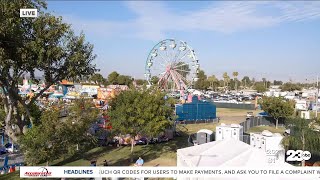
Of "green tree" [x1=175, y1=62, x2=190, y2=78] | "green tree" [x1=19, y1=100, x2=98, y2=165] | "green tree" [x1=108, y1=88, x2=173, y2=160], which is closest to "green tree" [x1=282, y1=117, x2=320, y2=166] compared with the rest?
"green tree" [x1=108, y1=88, x2=173, y2=160]

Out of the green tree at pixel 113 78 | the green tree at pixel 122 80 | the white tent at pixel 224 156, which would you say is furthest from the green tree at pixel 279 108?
the green tree at pixel 113 78

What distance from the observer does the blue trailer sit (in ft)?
134

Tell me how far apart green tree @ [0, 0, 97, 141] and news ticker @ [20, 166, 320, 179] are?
6.09 m

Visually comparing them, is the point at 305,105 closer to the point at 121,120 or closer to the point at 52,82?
the point at 121,120

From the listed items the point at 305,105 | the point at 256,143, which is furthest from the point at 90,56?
the point at 305,105

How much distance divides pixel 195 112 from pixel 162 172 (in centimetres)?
3135

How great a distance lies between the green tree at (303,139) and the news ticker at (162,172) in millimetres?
9466

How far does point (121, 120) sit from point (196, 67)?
115ft

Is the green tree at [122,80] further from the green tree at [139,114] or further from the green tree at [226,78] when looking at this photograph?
Result: the green tree at [139,114]

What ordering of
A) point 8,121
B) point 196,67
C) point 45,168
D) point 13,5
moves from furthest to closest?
point 196,67, point 8,121, point 13,5, point 45,168

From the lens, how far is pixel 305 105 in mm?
58469

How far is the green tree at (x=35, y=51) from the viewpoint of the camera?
46.8ft

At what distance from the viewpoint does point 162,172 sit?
10562mm

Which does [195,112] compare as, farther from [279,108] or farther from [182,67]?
[182,67]
